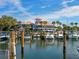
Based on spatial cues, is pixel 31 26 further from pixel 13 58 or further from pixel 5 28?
pixel 13 58

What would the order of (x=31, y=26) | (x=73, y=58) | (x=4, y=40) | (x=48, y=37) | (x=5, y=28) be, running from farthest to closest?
1. (x=31, y=26)
2. (x=5, y=28)
3. (x=48, y=37)
4. (x=4, y=40)
5. (x=73, y=58)

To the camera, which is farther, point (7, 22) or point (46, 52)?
point (7, 22)

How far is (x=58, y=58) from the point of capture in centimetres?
3300

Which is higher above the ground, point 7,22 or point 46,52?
point 7,22

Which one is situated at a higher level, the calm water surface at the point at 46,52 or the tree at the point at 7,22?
the tree at the point at 7,22

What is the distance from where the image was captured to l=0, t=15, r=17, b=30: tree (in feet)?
311

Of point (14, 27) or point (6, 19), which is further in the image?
point (6, 19)

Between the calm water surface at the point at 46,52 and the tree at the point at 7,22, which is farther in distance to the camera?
the tree at the point at 7,22

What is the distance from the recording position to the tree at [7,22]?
94925mm

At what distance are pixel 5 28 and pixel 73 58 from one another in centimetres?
6452

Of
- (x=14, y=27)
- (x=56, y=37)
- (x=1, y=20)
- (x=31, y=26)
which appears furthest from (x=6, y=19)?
(x=56, y=37)

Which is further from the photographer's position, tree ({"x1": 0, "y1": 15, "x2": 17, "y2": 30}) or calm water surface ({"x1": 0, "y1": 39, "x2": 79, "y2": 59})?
tree ({"x1": 0, "y1": 15, "x2": 17, "y2": 30})

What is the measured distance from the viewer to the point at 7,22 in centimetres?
10175

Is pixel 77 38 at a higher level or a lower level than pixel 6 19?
lower
